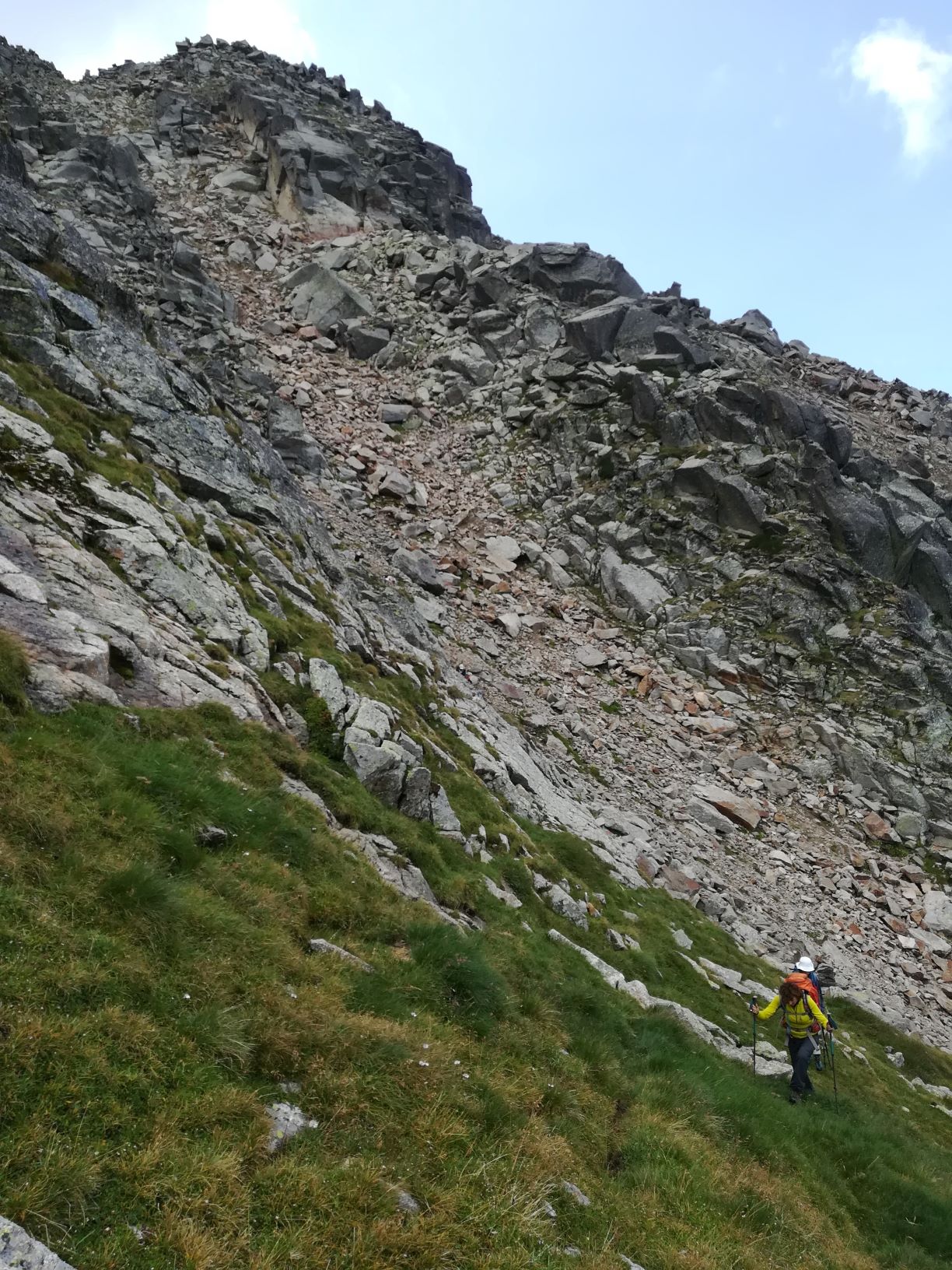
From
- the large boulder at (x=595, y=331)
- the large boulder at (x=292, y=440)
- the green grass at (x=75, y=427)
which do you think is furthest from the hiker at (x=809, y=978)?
the large boulder at (x=595, y=331)

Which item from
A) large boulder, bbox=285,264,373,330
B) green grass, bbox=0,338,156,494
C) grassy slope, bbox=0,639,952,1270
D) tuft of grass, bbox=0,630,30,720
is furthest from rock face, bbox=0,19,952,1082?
grassy slope, bbox=0,639,952,1270

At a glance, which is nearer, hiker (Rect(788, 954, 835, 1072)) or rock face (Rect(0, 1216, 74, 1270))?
rock face (Rect(0, 1216, 74, 1270))

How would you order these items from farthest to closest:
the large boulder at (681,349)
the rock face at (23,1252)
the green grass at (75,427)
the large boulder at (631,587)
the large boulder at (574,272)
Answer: the large boulder at (574,272)
the large boulder at (681,349)
the large boulder at (631,587)
the green grass at (75,427)
the rock face at (23,1252)

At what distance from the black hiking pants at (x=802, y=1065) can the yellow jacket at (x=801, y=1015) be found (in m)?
0.12

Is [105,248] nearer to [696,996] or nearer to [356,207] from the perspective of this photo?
[356,207]

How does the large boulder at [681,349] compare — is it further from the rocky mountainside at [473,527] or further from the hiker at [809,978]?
the hiker at [809,978]

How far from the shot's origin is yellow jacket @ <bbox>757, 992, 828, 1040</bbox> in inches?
539

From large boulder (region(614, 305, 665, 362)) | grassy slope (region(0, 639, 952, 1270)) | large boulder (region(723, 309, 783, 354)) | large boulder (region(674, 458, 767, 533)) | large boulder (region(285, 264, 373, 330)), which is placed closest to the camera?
grassy slope (region(0, 639, 952, 1270))

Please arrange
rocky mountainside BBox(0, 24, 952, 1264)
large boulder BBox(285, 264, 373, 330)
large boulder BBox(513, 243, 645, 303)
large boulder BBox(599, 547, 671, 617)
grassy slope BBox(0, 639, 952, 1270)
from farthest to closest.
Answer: large boulder BBox(513, 243, 645, 303) → large boulder BBox(285, 264, 373, 330) → large boulder BBox(599, 547, 671, 617) → rocky mountainside BBox(0, 24, 952, 1264) → grassy slope BBox(0, 639, 952, 1270)

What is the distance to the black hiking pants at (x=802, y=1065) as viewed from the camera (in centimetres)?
1380

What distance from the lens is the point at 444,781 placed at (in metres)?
18.6

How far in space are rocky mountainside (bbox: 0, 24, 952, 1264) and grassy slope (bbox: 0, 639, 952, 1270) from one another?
2013 mm

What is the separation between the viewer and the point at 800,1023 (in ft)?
45.5

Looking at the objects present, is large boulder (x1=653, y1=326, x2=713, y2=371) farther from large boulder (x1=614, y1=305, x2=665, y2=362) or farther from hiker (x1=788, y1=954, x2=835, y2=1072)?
hiker (x1=788, y1=954, x2=835, y2=1072)
